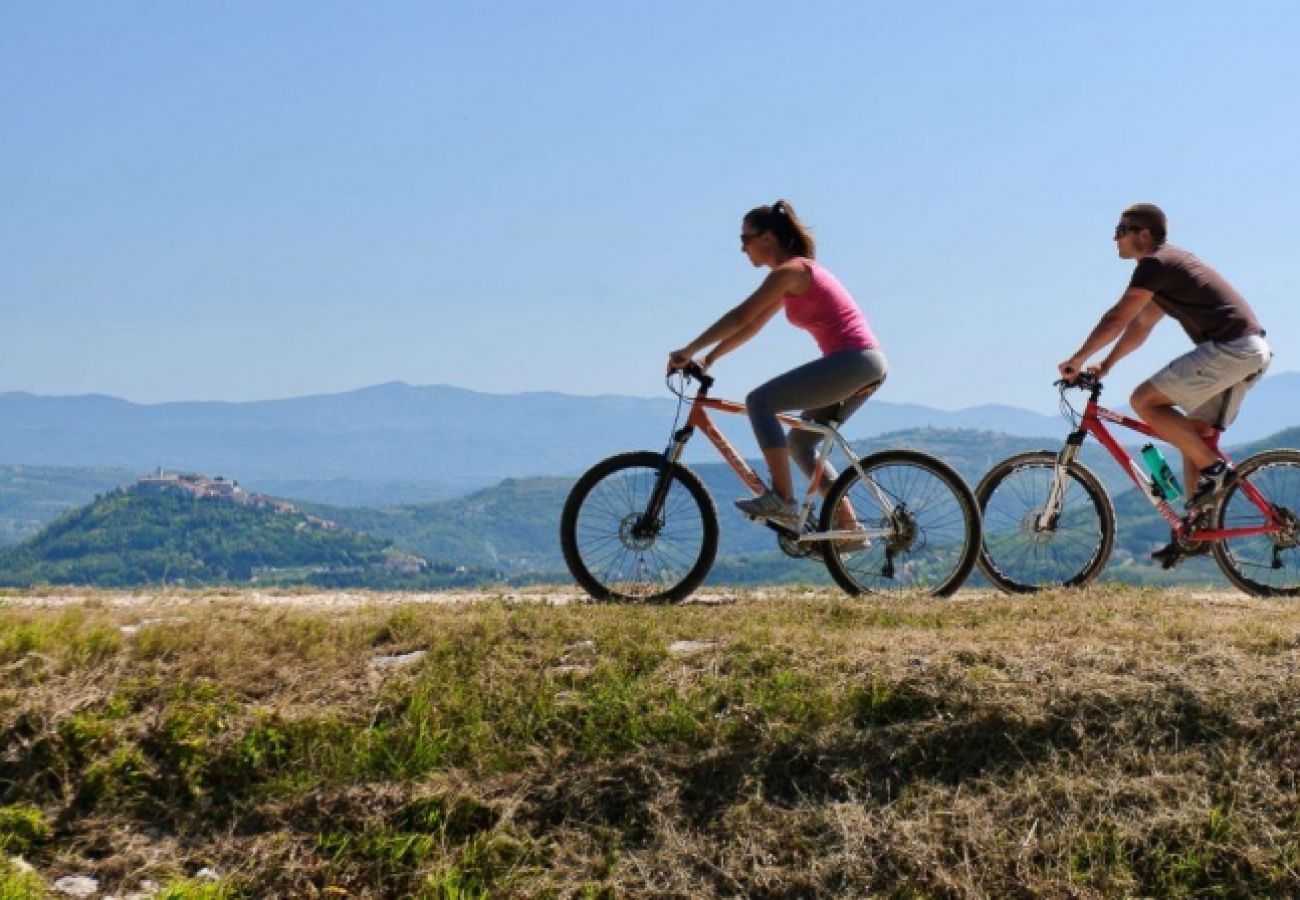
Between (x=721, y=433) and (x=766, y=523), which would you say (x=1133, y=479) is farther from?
(x=721, y=433)

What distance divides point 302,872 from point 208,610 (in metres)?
3.17

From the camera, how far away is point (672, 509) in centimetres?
1071

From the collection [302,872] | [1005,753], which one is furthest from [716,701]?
[302,872]

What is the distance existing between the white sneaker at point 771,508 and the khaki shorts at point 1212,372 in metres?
3.17

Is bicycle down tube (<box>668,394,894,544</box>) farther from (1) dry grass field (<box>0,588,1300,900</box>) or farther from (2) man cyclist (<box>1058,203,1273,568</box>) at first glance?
(2) man cyclist (<box>1058,203,1273,568</box>)

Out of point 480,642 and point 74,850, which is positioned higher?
point 480,642

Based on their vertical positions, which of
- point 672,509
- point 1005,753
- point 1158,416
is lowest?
point 1005,753

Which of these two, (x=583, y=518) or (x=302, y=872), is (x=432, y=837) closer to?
(x=302, y=872)

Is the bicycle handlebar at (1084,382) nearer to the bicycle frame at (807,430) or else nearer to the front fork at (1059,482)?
the front fork at (1059,482)

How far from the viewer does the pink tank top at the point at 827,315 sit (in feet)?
33.9

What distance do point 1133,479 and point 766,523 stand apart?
11.3ft

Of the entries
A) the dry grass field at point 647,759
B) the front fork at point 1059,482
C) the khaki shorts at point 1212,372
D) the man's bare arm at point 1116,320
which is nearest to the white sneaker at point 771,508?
the dry grass field at point 647,759

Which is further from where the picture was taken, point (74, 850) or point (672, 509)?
point (672, 509)

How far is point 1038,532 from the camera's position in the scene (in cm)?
1152
